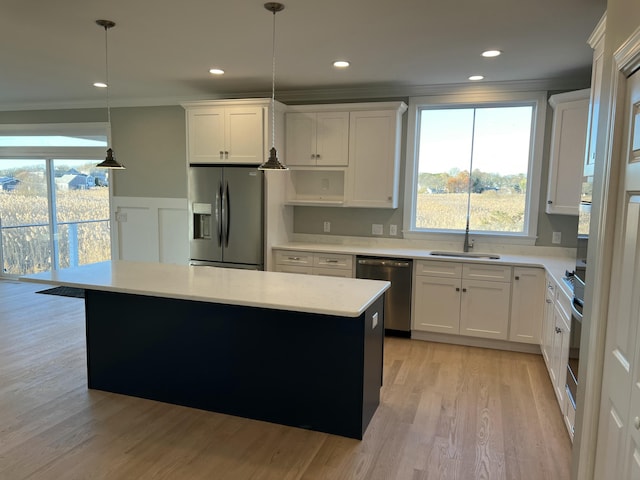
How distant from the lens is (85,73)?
4336 millimetres

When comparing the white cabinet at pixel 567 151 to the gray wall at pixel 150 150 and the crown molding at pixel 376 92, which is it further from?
the gray wall at pixel 150 150

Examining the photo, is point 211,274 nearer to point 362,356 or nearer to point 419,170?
point 362,356

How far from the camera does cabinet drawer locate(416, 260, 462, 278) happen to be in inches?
165

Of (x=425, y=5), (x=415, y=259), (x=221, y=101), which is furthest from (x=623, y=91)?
(x=221, y=101)

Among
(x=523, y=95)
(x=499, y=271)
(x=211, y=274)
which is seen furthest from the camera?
(x=523, y=95)

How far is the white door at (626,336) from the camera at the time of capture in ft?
4.60

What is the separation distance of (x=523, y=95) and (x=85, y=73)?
14.0 ft

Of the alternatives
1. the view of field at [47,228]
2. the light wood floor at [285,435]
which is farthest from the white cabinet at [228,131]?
the light wood floor at [285,435]

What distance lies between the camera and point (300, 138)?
4820 mm

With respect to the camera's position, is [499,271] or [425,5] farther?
[499,271]

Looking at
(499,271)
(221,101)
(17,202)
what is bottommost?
(499,271)

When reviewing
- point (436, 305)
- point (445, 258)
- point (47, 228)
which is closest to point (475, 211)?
point (445, 258)

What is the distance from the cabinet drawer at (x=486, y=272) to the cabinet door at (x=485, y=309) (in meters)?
0.05

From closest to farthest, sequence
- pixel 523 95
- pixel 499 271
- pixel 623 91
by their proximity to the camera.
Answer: pixel 623 91, pixel 499 271, pixel 523 95
